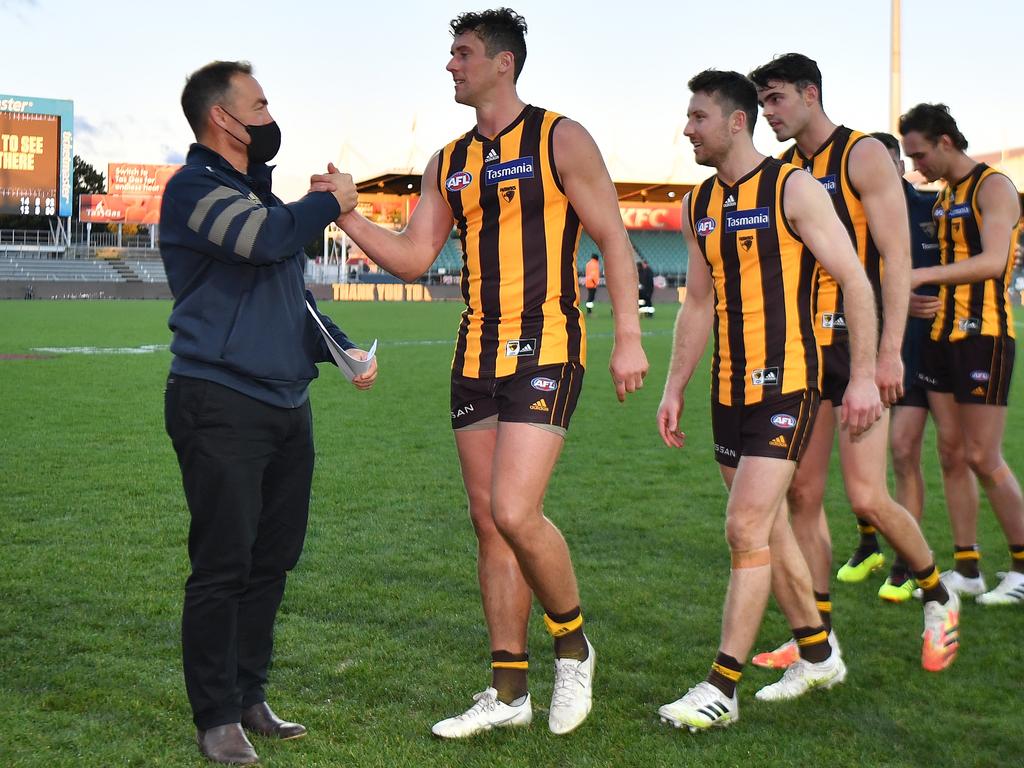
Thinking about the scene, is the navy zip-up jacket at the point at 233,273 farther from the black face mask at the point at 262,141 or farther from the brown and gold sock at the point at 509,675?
the brown and gold sock at the point at 509,675

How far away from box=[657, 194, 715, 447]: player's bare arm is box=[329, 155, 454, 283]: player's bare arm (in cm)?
99

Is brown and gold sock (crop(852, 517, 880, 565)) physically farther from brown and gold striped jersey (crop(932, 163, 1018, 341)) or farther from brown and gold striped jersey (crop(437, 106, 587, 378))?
brown and gold striped jersey (crop(437, 106, 587, 378))

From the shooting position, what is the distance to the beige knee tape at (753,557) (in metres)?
4.13

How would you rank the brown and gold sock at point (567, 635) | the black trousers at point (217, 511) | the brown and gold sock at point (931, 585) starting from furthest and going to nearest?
1. the brown and gold sock at point (931, 585)
2. the brown and gold sock at point (567, 635)
3. the black trousers at point (217, 511)

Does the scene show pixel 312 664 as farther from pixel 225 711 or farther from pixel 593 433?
pixel 593 433

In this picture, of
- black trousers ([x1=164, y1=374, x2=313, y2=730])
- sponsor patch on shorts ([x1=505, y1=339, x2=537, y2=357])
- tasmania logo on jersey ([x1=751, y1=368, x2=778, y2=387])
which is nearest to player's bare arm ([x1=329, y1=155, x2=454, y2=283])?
sponsor patch on shorts ([x1=505, y1=339, x2=537, y2=357])

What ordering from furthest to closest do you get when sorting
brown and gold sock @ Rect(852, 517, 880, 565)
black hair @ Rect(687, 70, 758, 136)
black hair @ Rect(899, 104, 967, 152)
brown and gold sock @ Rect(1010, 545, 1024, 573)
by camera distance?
brown and gold sock @ Rect(852, 517, 880, 565)
brown and gold sock @ Rect(1010, 545, 1024, 573)
black hair @ Rect(899, 104, 967, 152)
black hair @ Rect(687, 70, 758, 136)

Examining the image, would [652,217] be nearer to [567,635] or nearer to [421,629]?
[421,629]

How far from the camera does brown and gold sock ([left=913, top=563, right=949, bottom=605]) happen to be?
479 cm

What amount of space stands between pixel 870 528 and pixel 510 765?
3.28 metres

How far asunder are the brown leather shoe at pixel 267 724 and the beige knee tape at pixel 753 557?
1.63 meters

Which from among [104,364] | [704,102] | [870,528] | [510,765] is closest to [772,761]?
[510,765]

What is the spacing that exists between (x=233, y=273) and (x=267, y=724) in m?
1.47

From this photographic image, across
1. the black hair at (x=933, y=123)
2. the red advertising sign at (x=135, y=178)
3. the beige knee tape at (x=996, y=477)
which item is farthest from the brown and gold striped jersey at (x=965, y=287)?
the red advertising sign at (x=135, y=178)
